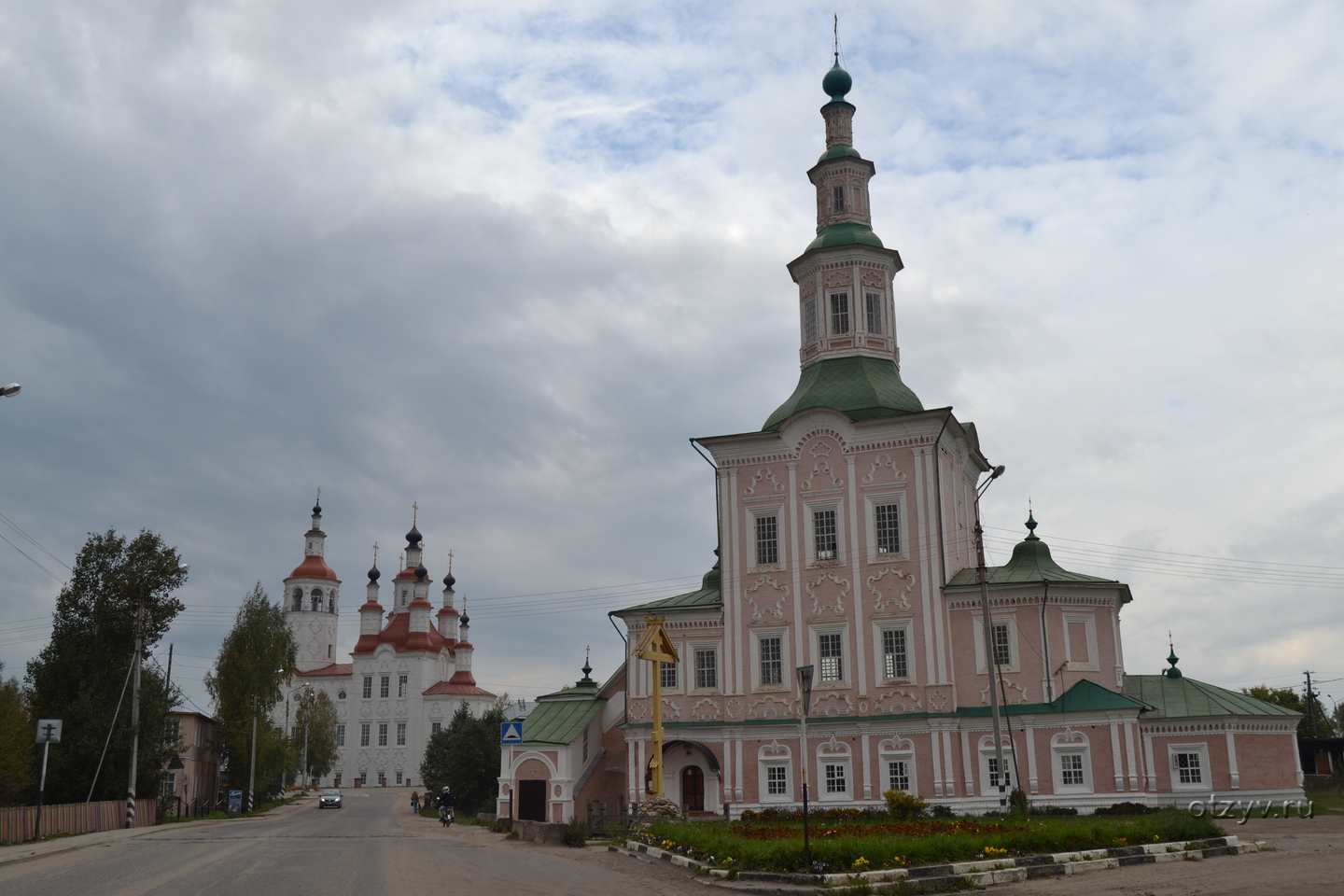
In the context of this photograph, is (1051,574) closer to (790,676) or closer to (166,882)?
(790,676)

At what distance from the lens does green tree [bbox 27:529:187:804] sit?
35.6m

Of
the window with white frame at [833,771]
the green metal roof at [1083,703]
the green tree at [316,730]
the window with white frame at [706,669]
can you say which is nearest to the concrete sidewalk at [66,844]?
the window with white frame at [706,669]

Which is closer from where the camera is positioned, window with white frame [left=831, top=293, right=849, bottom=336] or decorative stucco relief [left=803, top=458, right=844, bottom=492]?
decorative stucco relief [left=803, top=458, right=844, bottom=492]

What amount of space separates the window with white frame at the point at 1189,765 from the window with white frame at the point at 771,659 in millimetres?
Answer: 11061

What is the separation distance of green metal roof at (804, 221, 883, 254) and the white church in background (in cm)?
6634

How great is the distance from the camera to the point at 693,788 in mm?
33812

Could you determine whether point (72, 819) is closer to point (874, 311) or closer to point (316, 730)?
point (874, 311)

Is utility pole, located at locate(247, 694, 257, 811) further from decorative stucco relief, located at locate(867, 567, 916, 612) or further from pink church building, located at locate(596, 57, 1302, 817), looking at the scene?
decorative stucco relief, located at locate(867, 567, 916, 612)

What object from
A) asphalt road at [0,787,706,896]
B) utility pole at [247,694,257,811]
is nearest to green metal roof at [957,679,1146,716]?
asphalt road at [0,787,706,896]

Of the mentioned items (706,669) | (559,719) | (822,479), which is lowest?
(559,719)

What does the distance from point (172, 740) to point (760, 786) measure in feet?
75.0

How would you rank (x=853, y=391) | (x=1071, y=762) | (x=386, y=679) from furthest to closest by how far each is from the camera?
(x=386, y=679)
(x=853, y=391)
(x=1071, y=762)

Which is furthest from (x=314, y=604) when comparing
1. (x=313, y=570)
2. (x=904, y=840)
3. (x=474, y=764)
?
(x=904, y=840)

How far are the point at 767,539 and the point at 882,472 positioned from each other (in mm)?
4186
